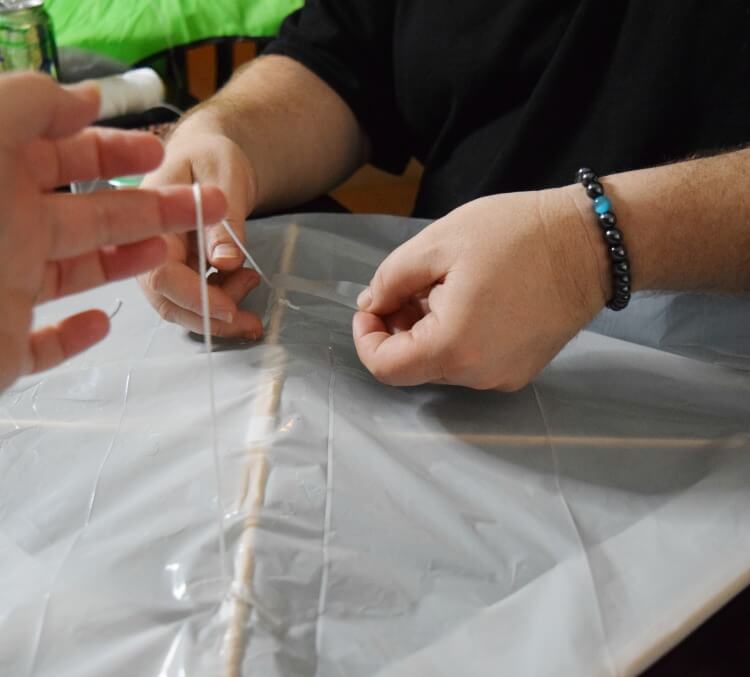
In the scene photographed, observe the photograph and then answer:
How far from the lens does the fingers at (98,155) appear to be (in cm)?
35

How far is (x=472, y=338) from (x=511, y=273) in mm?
46

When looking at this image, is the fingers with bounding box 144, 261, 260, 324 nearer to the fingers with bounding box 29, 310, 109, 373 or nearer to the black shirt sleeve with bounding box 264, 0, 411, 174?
the fingers with bounding box 29, 310, 109, 373

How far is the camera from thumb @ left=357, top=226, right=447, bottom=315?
48 centimetres

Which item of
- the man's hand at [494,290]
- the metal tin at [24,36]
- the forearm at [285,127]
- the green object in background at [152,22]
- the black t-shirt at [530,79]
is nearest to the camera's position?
the man's hand at [494,290]

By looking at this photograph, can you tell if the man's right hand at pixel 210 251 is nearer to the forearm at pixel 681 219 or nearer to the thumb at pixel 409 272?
the thumb at pixel 409 272

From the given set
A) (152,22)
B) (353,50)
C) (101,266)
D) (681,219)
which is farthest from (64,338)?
(152,22)

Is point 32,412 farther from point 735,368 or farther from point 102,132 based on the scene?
point 735,368

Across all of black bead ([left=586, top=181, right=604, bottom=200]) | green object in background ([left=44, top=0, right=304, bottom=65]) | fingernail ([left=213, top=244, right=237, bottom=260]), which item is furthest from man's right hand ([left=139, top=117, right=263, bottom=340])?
→ green object in background ([left=44, top=0, right=304, bottom=65])

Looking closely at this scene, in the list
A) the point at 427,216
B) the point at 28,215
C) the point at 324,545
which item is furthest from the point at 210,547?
the point at 427,216

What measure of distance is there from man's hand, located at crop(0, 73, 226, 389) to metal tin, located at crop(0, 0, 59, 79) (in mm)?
573

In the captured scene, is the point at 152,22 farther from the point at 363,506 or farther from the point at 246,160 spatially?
the point at 363,506

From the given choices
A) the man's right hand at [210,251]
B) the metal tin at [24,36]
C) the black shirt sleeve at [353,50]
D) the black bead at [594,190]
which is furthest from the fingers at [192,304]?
the metal tin at [24,36]

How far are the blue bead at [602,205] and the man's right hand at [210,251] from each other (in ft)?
0.77

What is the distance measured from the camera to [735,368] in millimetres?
540
